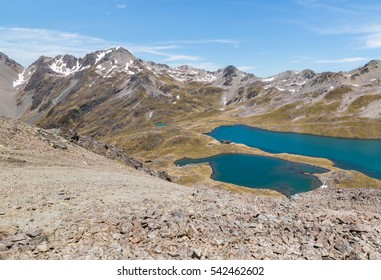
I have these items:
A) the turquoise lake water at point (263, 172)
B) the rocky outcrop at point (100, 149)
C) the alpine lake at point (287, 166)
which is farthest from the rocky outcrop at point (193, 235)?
the turquoise lake water at point (263, 172)

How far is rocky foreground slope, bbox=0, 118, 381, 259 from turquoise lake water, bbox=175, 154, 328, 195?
83.5 metres

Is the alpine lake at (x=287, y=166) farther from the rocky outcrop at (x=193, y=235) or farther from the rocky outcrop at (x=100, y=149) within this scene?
the rocky outcrop at (x=193, y=235)

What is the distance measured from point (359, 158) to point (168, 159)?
100416mm

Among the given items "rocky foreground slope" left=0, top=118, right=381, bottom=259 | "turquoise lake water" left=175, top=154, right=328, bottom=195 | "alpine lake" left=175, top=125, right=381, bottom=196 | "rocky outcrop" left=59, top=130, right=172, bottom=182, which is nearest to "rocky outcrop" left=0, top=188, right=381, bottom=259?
"rocky foreground slope" left=0, top=118, right=381, bottom=259

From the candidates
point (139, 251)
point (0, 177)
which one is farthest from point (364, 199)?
point (0, 177)

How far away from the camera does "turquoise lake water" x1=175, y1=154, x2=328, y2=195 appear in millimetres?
112875

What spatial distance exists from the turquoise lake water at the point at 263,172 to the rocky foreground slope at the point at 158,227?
274ft

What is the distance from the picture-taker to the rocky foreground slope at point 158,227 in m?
18.6

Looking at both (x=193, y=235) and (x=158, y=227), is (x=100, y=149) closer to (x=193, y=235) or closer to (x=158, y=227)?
(x=158, y=227)

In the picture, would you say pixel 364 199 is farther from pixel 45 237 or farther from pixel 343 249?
pixel 45 237

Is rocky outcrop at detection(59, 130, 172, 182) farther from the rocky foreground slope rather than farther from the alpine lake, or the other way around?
the alpine lake

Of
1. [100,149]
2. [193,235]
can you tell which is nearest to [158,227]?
[193,235]

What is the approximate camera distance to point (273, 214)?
82.3 ft
